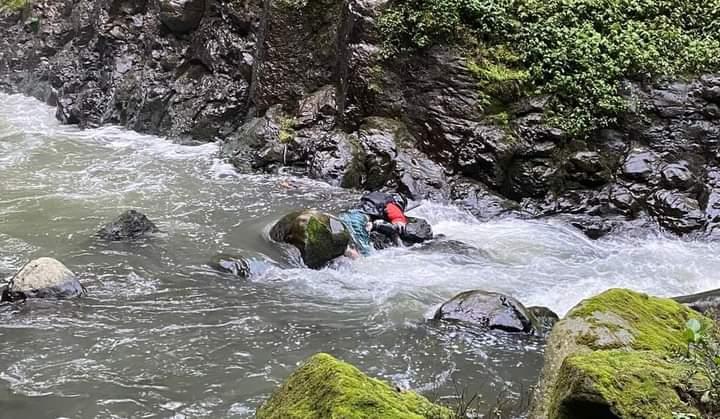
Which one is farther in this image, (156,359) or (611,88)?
(611,88)

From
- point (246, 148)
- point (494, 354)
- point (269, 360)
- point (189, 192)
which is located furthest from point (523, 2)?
point (269, 360)

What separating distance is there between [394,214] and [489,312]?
345 centimetres

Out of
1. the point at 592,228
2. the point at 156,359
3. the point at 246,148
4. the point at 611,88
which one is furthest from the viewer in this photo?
the point at 246,148

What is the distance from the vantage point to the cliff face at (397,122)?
37.5 feet

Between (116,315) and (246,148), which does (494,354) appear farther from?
(246,148)

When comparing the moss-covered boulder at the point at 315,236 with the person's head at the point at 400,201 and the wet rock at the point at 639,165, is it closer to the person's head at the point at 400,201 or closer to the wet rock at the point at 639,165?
the person's head at the point at 400,201

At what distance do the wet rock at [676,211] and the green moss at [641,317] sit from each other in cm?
609

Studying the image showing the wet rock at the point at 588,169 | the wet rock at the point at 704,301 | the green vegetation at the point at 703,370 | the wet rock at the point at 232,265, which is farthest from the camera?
the wet rock at the point at 588,169

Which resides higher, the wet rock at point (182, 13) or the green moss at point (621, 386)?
the wet rock at point (182, 13)

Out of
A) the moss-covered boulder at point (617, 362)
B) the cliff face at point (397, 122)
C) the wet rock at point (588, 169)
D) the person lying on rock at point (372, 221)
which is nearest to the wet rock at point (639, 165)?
the cliff face at point (397, 122)

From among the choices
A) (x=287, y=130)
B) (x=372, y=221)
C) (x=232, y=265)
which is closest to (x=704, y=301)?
(x=372, y=221)

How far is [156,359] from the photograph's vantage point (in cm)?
664

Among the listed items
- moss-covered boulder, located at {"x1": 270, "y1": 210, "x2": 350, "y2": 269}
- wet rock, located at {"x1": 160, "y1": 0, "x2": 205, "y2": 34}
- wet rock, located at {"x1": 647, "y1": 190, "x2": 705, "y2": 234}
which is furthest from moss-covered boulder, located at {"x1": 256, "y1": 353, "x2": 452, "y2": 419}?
wet rock, located at {"x1": 160, "y1": 0, "x2": 205, "y2": 34}

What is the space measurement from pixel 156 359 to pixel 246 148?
8.55 m
